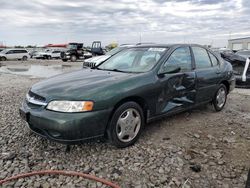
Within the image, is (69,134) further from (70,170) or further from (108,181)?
(108,181)

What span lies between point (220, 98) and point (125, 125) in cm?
289

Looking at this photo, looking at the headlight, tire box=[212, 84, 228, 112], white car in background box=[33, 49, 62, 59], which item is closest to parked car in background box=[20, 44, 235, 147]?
the headlight

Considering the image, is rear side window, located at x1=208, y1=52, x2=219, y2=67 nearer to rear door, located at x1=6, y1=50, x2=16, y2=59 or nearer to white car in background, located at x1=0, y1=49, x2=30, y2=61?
white car in background, located at x1=0, y1=49, x2=30, y2=61

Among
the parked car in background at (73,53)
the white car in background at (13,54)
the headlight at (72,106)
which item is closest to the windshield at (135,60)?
the headlight at (72,106)

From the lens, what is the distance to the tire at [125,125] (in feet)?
10.5

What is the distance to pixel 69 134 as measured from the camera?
2.89 m

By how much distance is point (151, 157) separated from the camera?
3.21 meters

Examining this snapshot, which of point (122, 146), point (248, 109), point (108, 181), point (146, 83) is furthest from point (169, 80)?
point (248, 109)

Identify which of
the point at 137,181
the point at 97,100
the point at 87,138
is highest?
the point at 97,100

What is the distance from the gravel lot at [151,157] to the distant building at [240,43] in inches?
1957

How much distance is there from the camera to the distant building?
4939 cm

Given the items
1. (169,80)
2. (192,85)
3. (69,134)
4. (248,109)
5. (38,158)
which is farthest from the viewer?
(248,109)

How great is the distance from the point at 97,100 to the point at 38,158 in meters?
1.10

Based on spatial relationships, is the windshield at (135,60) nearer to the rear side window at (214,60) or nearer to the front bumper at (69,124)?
the front bumper at (69,124)
